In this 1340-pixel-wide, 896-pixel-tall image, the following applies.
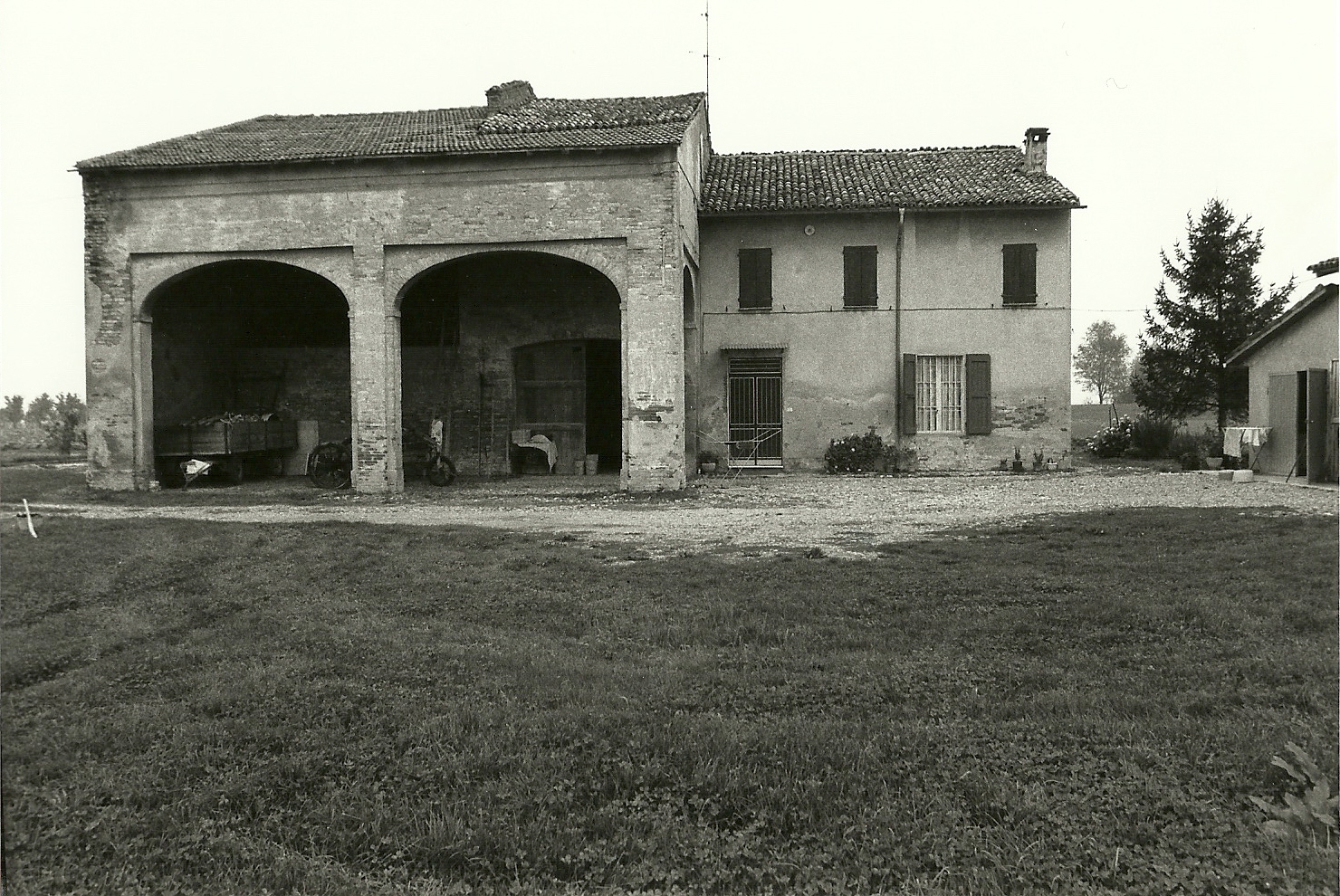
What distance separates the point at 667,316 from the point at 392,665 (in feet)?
34.1

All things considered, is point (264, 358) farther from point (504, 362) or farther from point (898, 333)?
point (898, 333)

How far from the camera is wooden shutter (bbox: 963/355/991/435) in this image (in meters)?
18.3

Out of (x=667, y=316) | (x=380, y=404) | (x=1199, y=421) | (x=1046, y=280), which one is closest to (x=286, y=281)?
(x=380, y=404)

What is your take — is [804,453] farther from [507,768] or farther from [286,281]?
[507,768]

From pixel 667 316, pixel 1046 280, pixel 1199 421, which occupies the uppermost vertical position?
pixel 1046 280

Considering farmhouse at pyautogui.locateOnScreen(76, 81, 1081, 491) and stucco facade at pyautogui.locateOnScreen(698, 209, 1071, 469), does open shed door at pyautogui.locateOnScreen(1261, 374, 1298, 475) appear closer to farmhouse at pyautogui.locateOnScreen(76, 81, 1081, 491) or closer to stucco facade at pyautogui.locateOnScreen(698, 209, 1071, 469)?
stucco facade at pyautogui.locateOnScreen(698, 209, 1071, 469)

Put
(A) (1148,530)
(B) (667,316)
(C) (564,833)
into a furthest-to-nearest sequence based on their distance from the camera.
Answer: (B) (667,316), (A) (1148,530), (C) (564,833)

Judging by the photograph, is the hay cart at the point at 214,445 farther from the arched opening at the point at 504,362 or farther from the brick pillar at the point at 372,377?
the arched opening at the point at 504,362

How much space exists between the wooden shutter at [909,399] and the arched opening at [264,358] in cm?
1195

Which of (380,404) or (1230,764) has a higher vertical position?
(380,404)

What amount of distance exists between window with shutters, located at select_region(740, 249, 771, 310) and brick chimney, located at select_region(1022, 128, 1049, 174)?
6153 mm

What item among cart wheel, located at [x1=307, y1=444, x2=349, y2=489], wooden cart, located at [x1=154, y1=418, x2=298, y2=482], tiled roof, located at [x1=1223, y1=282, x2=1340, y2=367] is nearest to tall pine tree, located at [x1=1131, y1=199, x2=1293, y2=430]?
tiled roof, located at [x1=1223, y1=282, x2=1340, y2=367]

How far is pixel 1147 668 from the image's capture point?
4117 mm

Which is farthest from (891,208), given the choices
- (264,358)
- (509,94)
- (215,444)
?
(215,444)
